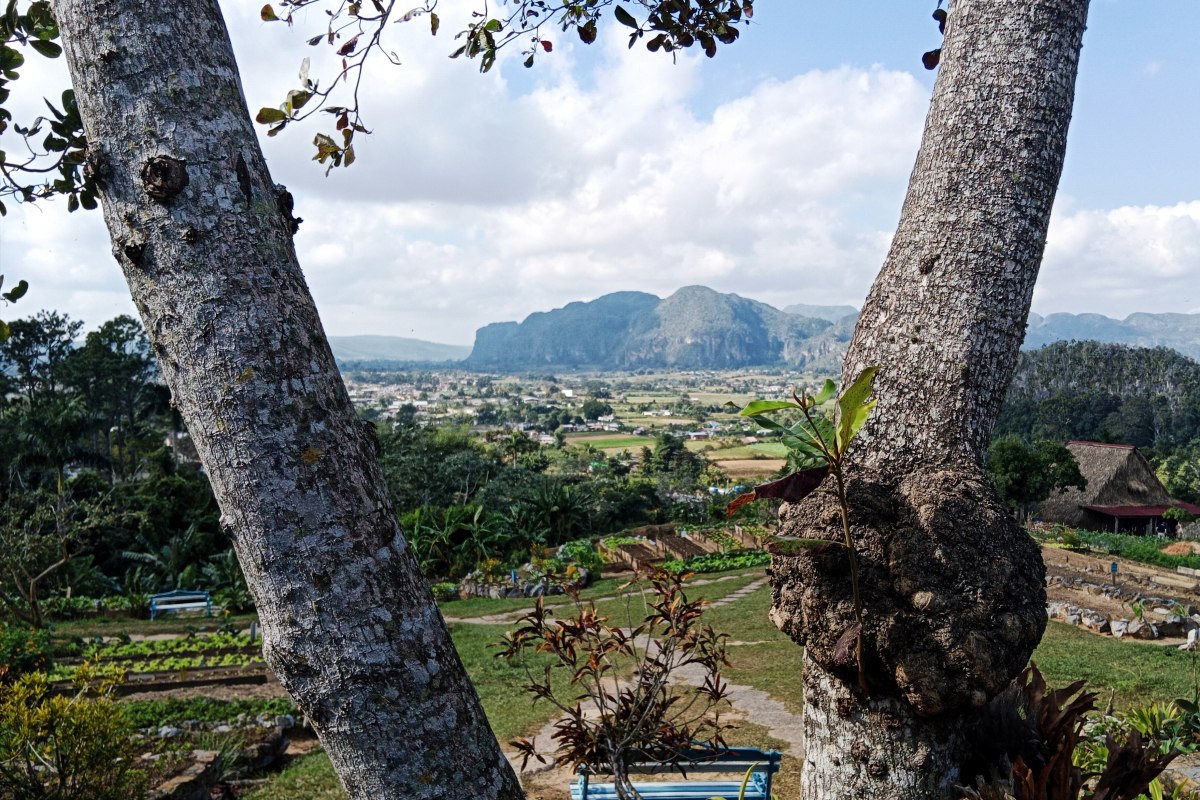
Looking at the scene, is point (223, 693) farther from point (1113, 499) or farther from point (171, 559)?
point (1113, 499)

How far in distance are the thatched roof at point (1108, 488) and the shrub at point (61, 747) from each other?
3510 centimetres

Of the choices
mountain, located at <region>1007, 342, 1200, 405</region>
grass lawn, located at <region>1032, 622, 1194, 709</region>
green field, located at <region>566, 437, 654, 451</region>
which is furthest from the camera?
green field, located at <region>566, 437, 654, 451</region>

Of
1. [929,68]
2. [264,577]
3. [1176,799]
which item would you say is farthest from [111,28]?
[1176,799]

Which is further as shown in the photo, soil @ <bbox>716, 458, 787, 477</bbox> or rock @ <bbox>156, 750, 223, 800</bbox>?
soil @ <bbox>716, 458, 787, 477</bbox>

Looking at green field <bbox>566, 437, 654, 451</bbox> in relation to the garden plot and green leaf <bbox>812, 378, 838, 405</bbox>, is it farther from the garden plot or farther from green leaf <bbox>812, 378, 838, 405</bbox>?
green leaf <bbox>812, 378, 838, 405</bbox>

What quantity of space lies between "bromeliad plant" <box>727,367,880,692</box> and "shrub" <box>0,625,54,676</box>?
826cm

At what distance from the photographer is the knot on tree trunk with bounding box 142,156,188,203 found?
38.9 inches

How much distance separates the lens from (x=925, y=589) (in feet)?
4.49

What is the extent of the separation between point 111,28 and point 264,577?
810 millimetres

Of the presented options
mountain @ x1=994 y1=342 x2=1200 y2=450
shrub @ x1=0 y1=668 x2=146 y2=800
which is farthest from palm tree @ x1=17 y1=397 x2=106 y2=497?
mountain @ x1=994 y1=342 x2=1200 y2=450

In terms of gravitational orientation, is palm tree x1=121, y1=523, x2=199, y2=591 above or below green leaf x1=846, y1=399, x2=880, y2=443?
below

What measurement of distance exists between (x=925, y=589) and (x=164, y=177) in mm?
1460

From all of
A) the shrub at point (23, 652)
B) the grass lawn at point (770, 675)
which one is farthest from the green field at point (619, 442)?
the shrub at point (23, 652)

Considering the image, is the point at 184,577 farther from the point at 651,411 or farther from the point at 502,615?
the point at 651,411
